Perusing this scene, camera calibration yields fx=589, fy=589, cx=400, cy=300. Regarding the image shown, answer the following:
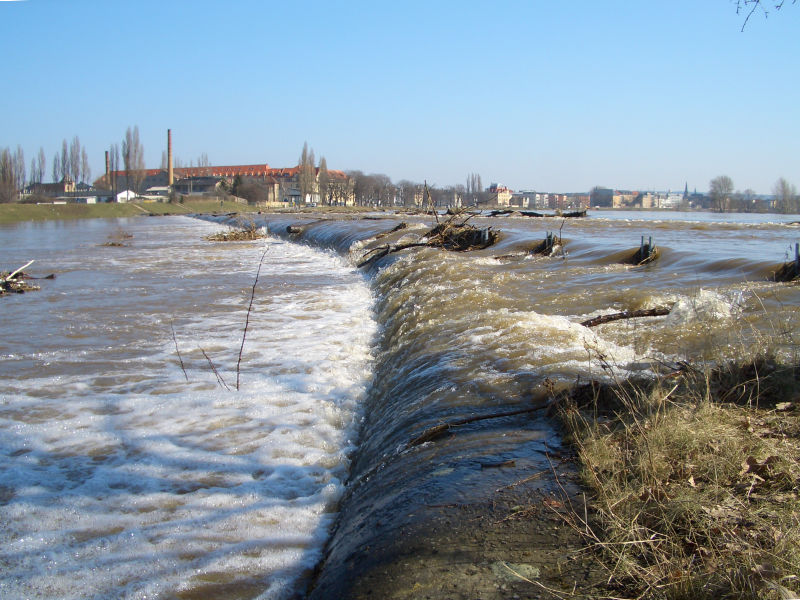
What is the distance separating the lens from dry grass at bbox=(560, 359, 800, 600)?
6.10 ft

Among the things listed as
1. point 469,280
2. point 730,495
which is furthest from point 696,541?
point 469,280

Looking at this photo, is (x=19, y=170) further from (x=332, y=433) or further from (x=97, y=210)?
(x=332, y=433)

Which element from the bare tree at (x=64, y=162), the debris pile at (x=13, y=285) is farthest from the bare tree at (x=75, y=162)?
the debris pile at (x=13, y=285)

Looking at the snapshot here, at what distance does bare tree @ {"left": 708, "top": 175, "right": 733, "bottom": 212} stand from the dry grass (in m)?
104

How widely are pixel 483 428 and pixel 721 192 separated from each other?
10460 centimetres

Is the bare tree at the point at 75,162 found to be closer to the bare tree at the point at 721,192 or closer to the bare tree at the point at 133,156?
the bare tree at the point at 133,156

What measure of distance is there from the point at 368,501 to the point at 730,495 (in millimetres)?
1709

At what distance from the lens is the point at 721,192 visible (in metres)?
93.4

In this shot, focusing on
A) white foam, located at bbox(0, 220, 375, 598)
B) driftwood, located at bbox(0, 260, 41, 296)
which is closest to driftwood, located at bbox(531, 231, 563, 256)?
white foam, located at bbox(0, 220, 375, 598)

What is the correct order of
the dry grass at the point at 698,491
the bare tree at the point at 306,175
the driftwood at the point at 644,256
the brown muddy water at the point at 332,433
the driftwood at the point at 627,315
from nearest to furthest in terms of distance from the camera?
the dry grass at the point at 698,491 < the brown muddy water at the point at 332,433 < the driftwood at the point at 627,315 < the driftwood at the point at 644,256 < the bare tree at the point at 306,175

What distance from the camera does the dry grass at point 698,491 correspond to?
1860 millimetres

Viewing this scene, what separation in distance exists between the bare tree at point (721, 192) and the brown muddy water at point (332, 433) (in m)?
96.0

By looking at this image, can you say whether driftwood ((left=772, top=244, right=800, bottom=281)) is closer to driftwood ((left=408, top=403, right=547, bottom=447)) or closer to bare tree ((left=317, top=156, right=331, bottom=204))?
driftwood ((left=408, top=403, right=547, bottom=447))

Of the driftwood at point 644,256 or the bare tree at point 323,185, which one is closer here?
the driftwood at point 644,256
